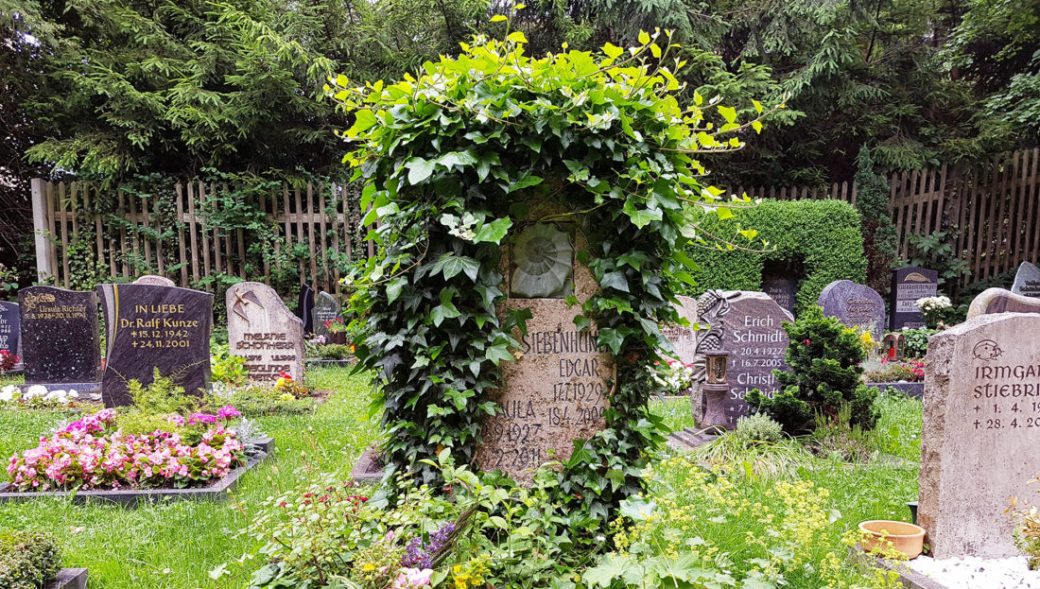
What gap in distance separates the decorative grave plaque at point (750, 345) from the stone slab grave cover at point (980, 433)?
2.97m

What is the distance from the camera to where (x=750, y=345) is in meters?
6.48

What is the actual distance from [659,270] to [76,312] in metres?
8.47

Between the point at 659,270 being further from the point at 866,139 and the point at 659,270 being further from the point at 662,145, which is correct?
the point at 866,139

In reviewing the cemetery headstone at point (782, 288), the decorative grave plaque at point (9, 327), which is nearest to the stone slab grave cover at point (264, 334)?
the decorative grave plaque at point (9, 327)

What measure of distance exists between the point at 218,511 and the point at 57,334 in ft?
19.4

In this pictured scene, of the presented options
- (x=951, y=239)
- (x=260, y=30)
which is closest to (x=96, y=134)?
(x=260, y=30)

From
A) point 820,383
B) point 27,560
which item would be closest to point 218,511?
point 27,560

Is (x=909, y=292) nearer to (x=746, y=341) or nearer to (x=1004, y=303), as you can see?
(x=1004, y=303)

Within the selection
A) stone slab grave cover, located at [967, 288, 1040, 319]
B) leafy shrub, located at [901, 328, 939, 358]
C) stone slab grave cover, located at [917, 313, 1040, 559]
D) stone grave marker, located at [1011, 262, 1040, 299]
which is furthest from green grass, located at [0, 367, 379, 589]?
stone grave marker, located at [1011, 262, 1040, 299]

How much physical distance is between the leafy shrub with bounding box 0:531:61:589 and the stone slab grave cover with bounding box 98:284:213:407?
3452 mm

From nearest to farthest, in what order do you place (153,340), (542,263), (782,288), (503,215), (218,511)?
(503,215), (542,263), (218,511), (153,340), (782,288)

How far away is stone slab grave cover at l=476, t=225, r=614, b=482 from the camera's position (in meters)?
3.12

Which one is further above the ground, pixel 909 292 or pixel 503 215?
pixel 503 215

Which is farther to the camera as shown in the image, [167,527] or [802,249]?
[802,249]
